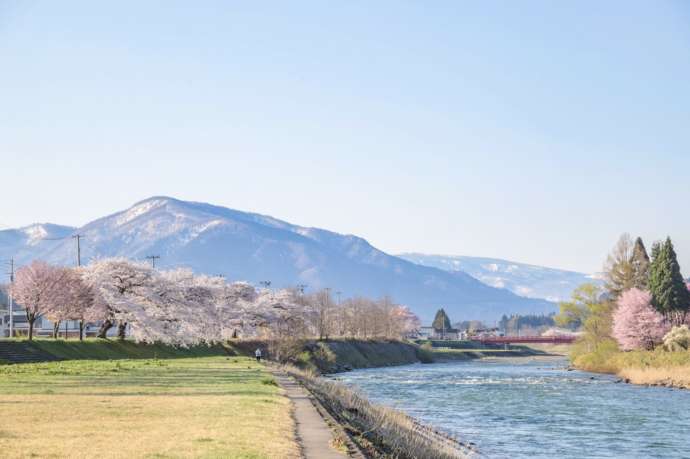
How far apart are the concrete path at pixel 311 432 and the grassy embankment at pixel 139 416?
0.47 m

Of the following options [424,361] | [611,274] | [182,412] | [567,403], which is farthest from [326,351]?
[182,412]

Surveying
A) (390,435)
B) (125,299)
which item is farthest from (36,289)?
(390,435)

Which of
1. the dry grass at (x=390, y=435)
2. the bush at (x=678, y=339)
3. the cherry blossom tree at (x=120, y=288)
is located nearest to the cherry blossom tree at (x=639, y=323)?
the bush at (x=678, y=339)

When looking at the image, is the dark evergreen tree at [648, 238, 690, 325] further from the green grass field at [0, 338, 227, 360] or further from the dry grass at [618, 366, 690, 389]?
the green grass field at [0, 338, 227, 360]

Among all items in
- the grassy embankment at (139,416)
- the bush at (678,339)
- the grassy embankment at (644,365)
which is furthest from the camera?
the bush at (678,339)

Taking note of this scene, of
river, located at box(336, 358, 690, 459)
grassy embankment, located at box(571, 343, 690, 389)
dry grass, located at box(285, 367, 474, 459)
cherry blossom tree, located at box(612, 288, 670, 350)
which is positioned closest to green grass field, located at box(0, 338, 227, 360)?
river, located at box(336, 358, 690, 459)

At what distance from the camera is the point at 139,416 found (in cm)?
3228

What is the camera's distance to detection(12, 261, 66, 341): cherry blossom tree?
318 ft

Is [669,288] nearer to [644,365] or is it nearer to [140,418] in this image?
[644,365]

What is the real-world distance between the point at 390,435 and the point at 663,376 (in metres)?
60.5

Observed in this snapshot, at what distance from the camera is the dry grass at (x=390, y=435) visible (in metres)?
32.7

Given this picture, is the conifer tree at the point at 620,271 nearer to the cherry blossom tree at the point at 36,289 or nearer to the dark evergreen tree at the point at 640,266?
the dark evergreen tree at the point at 640,266

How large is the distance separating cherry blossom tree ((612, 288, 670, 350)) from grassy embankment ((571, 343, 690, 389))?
6.20 feet

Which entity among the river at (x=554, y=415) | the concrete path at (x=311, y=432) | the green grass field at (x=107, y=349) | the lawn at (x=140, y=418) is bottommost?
the river at (x=554, y=415)
